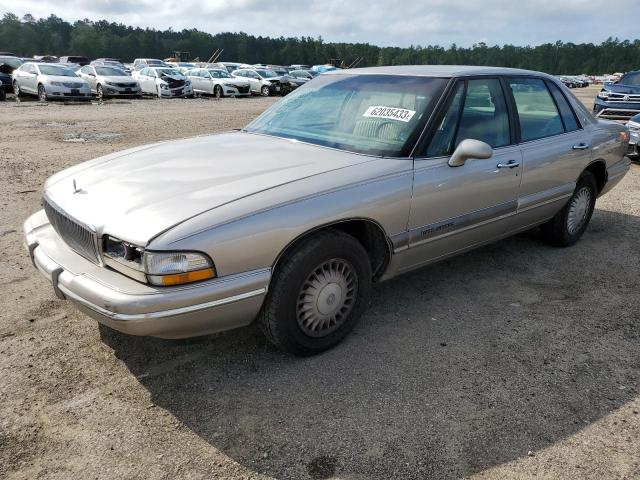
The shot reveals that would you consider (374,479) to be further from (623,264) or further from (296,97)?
(623,264)

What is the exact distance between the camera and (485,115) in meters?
3.80

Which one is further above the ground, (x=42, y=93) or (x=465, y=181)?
(x=465, y=181)

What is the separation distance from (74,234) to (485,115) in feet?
9.49

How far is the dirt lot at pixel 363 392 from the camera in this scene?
7.52 feet

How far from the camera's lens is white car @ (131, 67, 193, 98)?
77.0 ft

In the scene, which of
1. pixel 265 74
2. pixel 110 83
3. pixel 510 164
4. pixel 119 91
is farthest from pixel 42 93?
pixel 510 164

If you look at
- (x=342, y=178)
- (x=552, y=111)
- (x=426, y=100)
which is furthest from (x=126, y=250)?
(x=552, y=111)

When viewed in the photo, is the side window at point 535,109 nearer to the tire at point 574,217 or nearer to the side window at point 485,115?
the side window at point 485,115

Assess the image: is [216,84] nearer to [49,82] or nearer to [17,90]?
[49,82]

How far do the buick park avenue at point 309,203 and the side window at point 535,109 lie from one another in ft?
0.05

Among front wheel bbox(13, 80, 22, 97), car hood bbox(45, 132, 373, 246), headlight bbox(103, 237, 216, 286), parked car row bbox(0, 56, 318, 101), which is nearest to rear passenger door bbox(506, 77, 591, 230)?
car hood bbox(45, 132, 373, 246)

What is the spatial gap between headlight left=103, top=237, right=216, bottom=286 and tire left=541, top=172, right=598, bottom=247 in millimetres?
3659

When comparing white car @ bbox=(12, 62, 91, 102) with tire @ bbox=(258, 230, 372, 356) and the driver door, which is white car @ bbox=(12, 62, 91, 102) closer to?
the driver door

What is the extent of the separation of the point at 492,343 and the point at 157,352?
Answer: 82.1 inches
